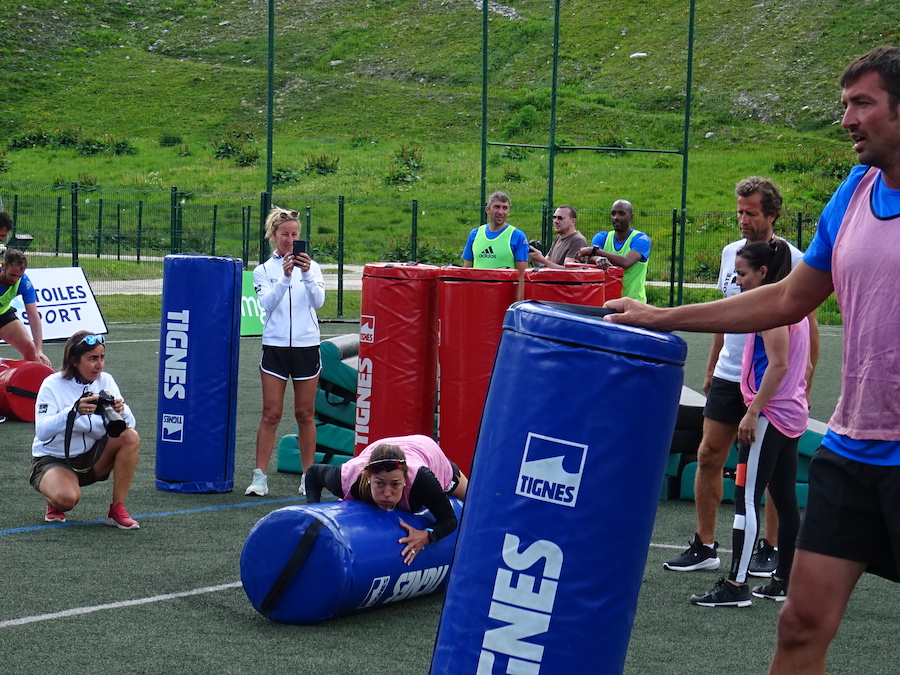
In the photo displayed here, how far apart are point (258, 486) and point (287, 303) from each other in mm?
1151

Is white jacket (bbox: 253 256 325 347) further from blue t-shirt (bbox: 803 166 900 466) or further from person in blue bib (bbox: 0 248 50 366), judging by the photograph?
blue t-shirt (bbox: 803 166 900 466)

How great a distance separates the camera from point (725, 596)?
5.06 metres

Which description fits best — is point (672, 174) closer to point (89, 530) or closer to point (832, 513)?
point (89, 530)

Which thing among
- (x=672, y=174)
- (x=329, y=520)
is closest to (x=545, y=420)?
(x=329, y=520)

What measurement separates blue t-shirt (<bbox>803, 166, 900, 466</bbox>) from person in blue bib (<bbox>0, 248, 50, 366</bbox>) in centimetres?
788

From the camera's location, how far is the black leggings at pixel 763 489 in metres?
5.03

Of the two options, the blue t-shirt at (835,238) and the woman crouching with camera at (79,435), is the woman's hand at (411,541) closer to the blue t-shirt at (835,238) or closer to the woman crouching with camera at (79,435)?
the woman crouching with camera at (79,435)

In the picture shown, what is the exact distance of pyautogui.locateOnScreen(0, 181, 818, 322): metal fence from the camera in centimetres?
2209

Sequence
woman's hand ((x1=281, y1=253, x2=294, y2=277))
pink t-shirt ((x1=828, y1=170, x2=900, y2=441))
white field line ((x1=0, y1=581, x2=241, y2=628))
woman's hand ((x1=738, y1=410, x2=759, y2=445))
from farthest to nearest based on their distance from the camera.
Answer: woman's hand ((x1=281, y1=253, x2=294, y2=277)) < woman's hand ((x1=738, y1=410, x2=759, y2=445)) < white field line ((x1=0, y1=581, x2=241, y2=628)) < pink t-shirt ((x1=828, y1=170, x2=900, y2=441))

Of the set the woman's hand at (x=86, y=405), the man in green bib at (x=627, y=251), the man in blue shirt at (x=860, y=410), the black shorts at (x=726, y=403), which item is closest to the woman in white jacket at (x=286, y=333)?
the woman's hand at (x=86, y=405)

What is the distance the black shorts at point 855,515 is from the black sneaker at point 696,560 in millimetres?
2797

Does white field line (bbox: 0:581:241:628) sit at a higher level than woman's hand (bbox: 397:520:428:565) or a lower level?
lower

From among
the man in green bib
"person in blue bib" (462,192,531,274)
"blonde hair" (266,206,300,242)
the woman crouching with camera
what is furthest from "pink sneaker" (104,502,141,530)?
the man in green bib

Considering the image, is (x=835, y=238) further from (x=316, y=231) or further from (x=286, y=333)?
(x=316, y=231)
